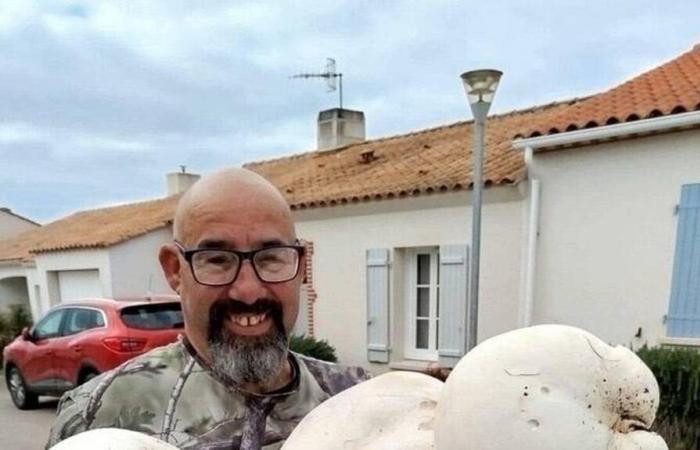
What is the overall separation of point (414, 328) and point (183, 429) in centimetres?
729

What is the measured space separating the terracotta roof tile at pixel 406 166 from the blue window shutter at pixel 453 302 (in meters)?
0.81

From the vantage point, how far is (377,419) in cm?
103

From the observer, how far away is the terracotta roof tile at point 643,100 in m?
6.04

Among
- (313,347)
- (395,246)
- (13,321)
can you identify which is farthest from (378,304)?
(13,321)

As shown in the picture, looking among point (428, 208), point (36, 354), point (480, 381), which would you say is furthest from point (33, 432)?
point (480, 381)

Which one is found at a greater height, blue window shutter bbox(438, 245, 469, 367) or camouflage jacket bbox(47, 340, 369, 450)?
camouflage jacket bbox(47, 340, 369, 450)

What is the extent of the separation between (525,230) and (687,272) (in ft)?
5.71

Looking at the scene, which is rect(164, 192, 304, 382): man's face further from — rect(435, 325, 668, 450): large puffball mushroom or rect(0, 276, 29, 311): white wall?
rect(0, 276, 29, 311): white wall

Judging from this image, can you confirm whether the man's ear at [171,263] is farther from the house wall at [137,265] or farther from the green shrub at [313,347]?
the house wall at [137,265]

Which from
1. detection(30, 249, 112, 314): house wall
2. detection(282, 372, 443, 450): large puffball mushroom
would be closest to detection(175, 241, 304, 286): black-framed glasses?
detection(282, 372, 443, 450): large puffball mushroom

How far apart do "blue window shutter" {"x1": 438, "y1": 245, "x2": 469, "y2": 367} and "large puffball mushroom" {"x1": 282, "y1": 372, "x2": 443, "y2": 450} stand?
21.5ft

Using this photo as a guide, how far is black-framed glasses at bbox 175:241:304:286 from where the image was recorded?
1.43m

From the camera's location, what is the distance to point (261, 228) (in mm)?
1466

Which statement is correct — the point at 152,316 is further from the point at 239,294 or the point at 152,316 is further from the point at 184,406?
the point at 239,294
